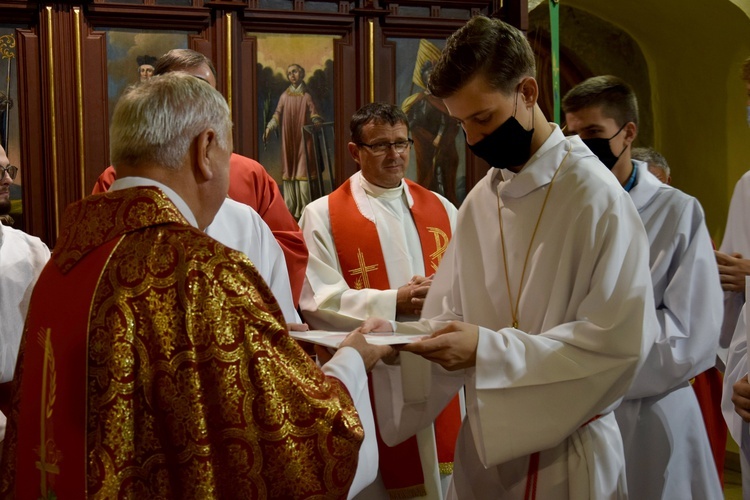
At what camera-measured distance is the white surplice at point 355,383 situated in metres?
2.04

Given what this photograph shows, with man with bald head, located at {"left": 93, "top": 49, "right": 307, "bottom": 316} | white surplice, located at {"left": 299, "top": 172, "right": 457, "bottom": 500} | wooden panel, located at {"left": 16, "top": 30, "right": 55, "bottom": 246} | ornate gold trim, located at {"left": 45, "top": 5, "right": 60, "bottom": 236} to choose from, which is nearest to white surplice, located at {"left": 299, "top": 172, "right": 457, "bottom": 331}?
white surplice, located at {"left": 299, "top": 172, "right": 457, "bottom": 500}

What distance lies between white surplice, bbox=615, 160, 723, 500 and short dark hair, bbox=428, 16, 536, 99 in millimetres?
911

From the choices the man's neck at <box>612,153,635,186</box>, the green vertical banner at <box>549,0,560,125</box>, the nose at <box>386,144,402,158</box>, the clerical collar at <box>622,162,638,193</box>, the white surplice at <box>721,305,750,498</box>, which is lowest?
the white surplice at <box>721,305,750,498</box>

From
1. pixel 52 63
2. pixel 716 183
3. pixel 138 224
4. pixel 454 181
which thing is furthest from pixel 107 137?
pixel 716 183

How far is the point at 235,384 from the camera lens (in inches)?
73.0

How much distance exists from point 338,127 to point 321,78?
1.23 ft

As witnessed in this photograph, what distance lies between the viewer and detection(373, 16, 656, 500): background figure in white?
7.60 ft

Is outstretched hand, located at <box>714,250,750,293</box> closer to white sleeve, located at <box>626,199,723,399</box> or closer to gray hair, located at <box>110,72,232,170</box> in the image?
white sleeve, located at <box>626,199,723,399</box>

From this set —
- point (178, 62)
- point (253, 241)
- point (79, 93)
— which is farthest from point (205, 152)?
point (79, 93)

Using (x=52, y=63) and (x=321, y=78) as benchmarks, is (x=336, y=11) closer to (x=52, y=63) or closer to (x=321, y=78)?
(x=321, y=78)

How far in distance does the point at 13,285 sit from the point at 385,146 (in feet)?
7.02

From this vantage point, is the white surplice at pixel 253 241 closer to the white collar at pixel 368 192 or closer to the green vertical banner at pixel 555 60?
the white collar at pixel 368 192

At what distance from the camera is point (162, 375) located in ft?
6.02

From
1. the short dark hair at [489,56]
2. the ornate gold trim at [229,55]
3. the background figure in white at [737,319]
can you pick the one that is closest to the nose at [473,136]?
the short dark hair at [489,56]
